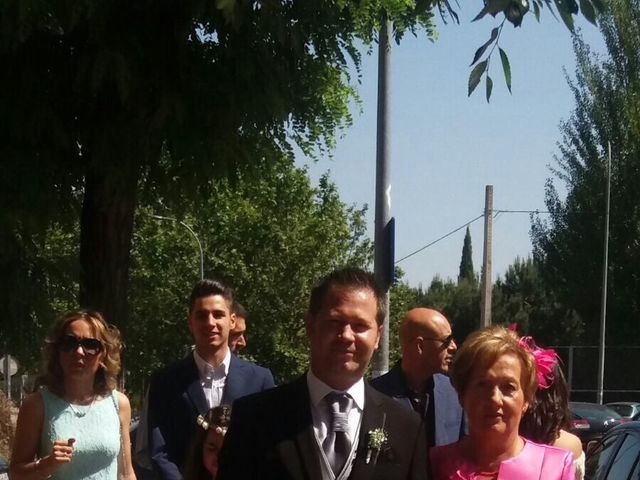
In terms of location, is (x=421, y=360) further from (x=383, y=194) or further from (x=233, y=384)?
(x=383, y=194)

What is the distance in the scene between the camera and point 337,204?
45.3 m

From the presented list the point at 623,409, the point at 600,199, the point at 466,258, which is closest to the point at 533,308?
the point at 600,199

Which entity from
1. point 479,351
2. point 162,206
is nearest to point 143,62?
point 162,206

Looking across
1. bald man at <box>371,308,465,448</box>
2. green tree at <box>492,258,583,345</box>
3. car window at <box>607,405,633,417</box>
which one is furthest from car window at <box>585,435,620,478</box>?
green tree at <box>492,258,583,345</box>

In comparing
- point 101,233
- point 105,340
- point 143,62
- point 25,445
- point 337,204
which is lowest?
point 25,445

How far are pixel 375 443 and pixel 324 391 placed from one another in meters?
0.20

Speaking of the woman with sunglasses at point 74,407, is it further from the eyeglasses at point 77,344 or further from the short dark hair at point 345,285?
the short dark hair at point 345,285

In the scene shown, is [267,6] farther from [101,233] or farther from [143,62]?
[101,233]

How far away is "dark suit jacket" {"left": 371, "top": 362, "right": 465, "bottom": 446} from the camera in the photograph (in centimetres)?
486

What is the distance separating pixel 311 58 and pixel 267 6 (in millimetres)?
976

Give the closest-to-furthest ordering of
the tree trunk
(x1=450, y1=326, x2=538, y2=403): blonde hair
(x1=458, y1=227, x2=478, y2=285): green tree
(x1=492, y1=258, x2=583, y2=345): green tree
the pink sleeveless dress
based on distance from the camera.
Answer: the pink sleeveless dress < (x1=450, y1=326, x2=538, y2=403): blonde hair < the tree trunk < (x1=492, y1=258, x2=583, y2=345): green tree < (x1=458, y1=227, x2=478, y2=285): green tree

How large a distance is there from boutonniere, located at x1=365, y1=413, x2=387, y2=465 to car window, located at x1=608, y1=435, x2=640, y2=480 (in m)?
3.04

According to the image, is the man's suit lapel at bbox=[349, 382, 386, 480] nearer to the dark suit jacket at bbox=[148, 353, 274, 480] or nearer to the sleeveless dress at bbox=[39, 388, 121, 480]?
the dark suit jacket at bbox=[148, 353, 274, 480]

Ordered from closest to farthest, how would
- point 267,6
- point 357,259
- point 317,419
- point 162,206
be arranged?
point 317,419
point 267,6
point 162,206
point 357,259
